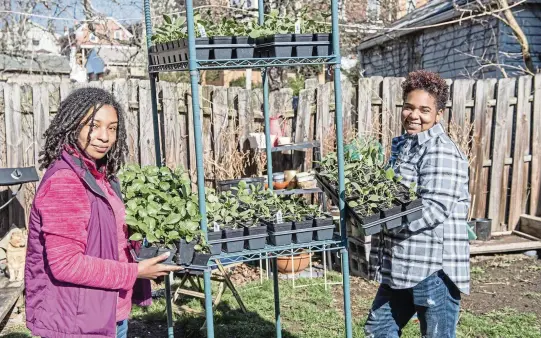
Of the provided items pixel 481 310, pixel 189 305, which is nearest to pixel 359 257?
pixel 481 310

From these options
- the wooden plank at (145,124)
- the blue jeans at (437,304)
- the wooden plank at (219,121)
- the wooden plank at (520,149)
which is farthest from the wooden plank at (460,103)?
the blue jeans at (437,304)

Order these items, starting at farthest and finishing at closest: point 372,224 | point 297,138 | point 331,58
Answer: point 297,138 < point 331,58 < point 372,224

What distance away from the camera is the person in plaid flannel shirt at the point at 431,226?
2.61m

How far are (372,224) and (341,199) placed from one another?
9.7 inches

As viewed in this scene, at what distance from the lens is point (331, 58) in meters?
2.67

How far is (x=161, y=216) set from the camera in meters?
2.44

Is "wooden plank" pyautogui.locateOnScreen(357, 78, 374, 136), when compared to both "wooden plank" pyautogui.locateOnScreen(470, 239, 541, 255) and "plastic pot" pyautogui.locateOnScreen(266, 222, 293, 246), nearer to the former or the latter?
"wooden plank" pyautogui.locateOnScreen(470, 239, 541, 255)

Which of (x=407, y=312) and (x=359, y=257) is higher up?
(x=407, y=312)

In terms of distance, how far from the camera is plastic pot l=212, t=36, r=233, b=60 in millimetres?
2607

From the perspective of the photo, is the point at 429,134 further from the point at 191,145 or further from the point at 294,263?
the point at 191,145

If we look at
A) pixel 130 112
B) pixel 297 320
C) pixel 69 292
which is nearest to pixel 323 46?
pixel 69 292

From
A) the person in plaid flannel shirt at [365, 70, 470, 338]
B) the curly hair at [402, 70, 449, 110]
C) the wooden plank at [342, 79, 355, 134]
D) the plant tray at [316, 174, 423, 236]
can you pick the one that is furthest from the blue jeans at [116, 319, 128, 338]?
the wooden plank at [342, 79, 355, 134]

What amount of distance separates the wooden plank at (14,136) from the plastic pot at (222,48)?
4158mm

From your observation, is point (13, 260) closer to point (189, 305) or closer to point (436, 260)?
point (189, 305)
